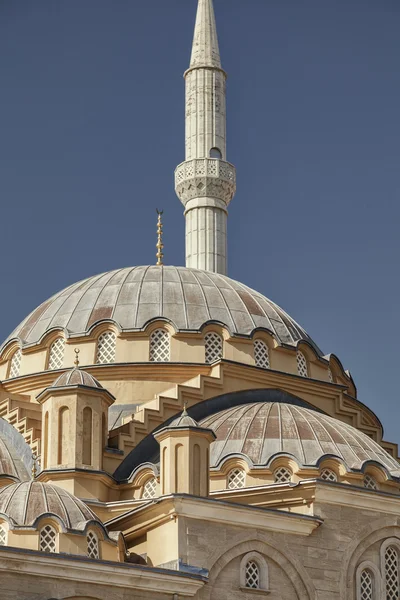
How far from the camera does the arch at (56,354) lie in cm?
3312

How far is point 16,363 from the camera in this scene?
34.1 metres

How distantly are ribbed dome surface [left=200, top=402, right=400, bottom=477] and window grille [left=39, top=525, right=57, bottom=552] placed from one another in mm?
4920

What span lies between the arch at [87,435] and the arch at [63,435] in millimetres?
325

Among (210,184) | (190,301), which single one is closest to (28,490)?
(190,301)

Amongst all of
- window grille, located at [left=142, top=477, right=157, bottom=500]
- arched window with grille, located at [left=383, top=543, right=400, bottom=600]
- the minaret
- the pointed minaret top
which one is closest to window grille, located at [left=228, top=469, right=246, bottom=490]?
window grille, located at [left=142, top=477, right=157, bottom=500]

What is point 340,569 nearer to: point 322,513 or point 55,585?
point 322,513

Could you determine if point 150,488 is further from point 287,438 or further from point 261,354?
point 261,354

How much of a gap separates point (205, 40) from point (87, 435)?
27.6 meters

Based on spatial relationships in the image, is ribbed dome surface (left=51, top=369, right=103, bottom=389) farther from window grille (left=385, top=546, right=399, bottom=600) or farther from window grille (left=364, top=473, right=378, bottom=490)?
window grille (left=385, top=546, right=399, bottom=600)

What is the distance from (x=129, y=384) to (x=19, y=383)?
2730 millimetres

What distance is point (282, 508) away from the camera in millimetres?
26781

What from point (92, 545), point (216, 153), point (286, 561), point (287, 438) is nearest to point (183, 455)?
point (92, 545)

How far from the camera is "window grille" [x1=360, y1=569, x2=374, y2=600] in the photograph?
2611 cm

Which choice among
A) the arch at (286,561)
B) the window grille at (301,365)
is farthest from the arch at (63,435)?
the window grille at (301,365)
